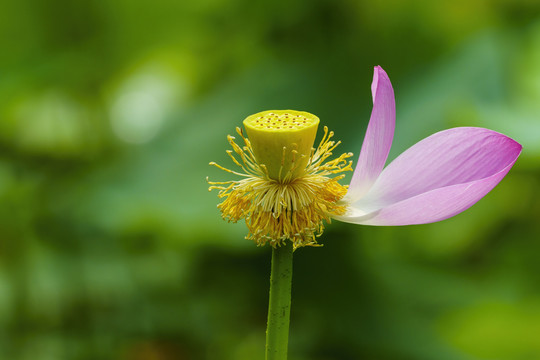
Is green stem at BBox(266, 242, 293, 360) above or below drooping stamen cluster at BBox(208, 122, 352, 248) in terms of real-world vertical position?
below

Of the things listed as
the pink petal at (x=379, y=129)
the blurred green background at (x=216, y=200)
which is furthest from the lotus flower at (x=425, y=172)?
the blurred green background at (x=216, y=200)

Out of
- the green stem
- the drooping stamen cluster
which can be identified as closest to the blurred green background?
the drooping stamen cluster

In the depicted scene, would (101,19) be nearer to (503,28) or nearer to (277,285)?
(503,28)

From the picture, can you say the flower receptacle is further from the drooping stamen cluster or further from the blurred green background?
the blurred green background

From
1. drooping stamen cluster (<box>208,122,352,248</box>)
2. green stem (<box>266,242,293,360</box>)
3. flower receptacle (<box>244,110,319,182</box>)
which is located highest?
flower receptacle (<box>244,110,319,182</box>)

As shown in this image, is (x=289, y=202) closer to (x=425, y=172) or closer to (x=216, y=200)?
(x=425, y=172)

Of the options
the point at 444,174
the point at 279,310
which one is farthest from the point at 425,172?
the point at 279,310

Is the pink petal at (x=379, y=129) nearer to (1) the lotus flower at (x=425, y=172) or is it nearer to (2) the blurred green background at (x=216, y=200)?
(1) the lotus flower at (x=425, y=172)
